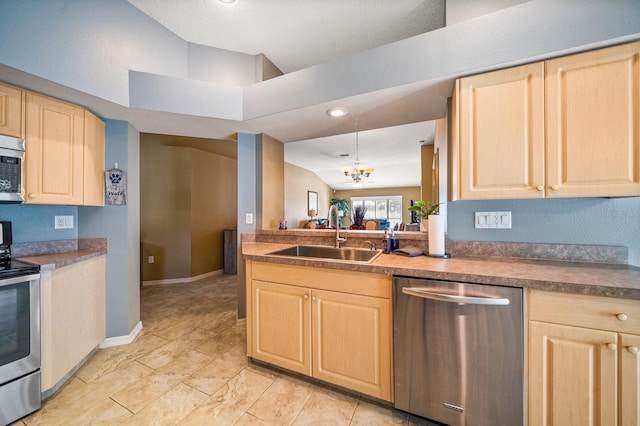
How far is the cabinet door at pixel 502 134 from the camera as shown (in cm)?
129

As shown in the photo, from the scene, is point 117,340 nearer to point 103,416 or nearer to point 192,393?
point 103,416

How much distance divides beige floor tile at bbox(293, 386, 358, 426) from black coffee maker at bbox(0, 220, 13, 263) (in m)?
2.10

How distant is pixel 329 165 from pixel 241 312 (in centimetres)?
574

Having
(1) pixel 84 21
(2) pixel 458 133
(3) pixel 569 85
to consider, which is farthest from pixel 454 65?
(1) pixel 84 21

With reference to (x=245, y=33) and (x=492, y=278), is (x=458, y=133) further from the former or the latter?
(x=245, y=33)

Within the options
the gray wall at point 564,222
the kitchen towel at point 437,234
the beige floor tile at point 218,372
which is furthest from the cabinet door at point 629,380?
the beige floor tile at point 218,372

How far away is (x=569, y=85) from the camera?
122 cm

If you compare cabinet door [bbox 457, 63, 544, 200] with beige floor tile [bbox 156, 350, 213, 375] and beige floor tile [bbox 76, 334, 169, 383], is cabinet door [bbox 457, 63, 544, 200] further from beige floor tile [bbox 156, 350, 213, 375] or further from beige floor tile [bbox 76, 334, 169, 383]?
beige floor tile [bbox 76, 334, 169, 383]

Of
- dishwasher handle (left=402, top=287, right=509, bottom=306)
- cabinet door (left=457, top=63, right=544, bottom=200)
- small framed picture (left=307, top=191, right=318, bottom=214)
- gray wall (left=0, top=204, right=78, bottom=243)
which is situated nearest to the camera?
dishwasher handle (left=402, top=287, right=509, bottom=306)

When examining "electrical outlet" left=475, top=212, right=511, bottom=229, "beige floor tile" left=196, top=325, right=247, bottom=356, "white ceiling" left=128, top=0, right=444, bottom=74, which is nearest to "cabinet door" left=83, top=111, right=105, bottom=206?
"white ceiling" left=128, top=0, right=444, bottom=74

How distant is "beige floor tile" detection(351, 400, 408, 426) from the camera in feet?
4.45

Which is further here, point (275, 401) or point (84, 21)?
point (84, 21)

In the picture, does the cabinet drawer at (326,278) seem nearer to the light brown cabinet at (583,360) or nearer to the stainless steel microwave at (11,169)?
the light brown cabinet at (583,360)

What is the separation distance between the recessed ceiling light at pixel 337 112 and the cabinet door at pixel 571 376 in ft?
5.75
